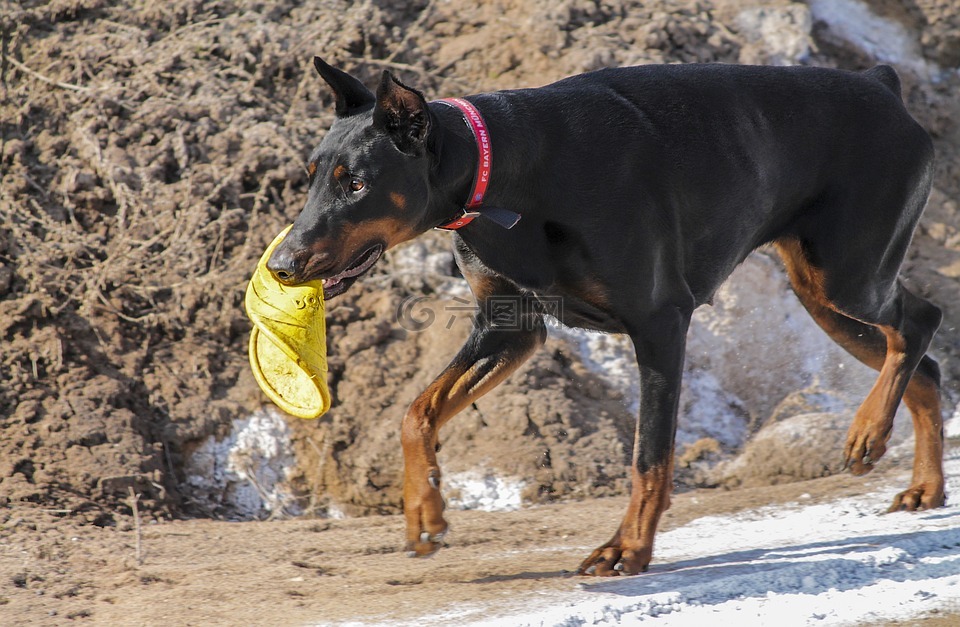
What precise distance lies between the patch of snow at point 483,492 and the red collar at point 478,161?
2406 mm

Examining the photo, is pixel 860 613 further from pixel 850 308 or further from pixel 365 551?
pixel 365 551

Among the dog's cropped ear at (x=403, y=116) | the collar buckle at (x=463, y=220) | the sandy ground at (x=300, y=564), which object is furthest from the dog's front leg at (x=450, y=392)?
the dog's cropped ear at (x=403, y=116)

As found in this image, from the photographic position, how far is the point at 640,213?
415cm

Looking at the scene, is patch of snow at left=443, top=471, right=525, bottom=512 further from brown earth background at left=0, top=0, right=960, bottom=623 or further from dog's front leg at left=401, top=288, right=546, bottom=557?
dog's front leg at left=401, top=288, right=546, bottom=557

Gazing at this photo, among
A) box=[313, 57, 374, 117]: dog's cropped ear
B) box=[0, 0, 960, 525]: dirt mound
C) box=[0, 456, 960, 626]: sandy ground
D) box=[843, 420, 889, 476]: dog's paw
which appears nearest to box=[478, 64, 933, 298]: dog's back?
box=[313, 57, 374, 117]: dog's cropped ear

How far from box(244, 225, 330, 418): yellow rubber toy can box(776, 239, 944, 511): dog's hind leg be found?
7.56 ft

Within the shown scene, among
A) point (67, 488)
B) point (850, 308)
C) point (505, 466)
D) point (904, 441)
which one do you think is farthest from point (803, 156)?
point (67, 488)

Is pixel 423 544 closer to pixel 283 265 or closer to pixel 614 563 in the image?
pixel 614 563

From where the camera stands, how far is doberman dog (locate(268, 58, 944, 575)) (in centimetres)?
370

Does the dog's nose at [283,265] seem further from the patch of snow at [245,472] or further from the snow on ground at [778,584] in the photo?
the patch of snow at [245,472]

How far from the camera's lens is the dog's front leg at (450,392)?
4184 millimetres

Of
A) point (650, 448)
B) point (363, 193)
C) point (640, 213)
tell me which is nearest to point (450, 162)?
point (363, 193)

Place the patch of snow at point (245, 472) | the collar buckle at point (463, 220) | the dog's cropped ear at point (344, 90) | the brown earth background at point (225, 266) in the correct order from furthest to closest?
the patch of snow at point (245, 472) → the brown earth background at point (225, 266) → the collar buckle at point (463, 220) → the dog's cropped ear at point (344, 90)

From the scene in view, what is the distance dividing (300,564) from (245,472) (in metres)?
1.60
